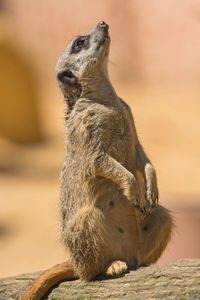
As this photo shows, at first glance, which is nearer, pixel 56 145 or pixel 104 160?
pixel 104 160

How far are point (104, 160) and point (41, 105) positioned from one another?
1046 cm

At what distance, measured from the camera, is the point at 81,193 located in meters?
3.87

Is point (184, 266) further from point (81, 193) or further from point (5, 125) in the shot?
point (5, 125)

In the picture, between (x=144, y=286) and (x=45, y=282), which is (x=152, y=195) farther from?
(x=45, y=282)

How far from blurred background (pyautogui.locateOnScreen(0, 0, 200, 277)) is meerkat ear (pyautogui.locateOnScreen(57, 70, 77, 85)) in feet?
14.0

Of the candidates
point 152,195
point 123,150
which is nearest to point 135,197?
point 152,195

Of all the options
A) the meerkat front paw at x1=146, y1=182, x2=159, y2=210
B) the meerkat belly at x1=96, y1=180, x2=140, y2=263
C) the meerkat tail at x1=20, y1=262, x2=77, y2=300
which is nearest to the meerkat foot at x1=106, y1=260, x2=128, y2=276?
the meerkat belly at x1=96, y1=180, x2=140, y2=263

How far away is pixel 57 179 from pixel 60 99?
3.88 m

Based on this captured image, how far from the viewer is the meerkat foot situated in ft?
12.1

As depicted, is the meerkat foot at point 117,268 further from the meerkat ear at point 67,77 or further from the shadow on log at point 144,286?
the meerkat ear at point 67,77

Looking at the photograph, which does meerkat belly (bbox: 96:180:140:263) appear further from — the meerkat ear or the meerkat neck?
the meerkat ear

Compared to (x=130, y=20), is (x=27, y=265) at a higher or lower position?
lower

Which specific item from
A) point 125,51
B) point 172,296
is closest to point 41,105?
point 125,51

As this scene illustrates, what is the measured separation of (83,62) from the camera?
409 cm
